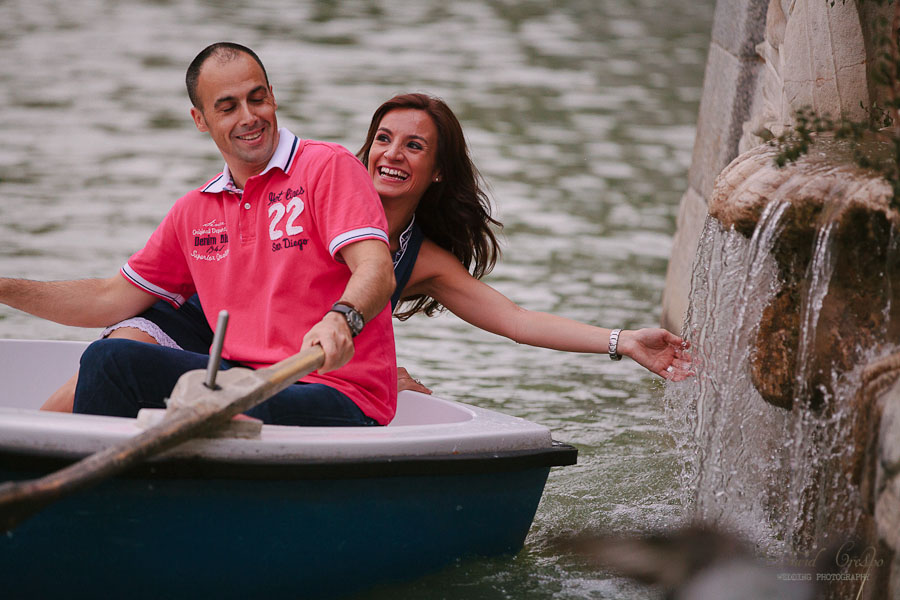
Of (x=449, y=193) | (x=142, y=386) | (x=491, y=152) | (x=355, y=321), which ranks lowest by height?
(x=142, y=386)

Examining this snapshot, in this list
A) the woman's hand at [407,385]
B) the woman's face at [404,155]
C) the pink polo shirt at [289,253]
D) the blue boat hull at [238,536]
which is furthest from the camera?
the woman's hand at [407,385]

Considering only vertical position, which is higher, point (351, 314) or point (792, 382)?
point (351, 314)

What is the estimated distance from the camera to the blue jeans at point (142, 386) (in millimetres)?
2949

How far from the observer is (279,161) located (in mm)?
3266

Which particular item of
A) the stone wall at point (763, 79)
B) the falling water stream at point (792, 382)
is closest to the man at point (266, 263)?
the falling water stream at point (792, 382)

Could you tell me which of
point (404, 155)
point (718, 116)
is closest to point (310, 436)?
point (404, 155)

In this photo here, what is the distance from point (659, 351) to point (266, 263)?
118cm

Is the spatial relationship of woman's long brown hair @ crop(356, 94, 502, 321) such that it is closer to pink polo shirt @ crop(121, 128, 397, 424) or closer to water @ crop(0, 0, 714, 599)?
pink polo shirt @ crop(121, 128, 397, 424)

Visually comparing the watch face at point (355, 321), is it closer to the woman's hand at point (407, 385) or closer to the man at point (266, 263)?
the man at point (266, 263)

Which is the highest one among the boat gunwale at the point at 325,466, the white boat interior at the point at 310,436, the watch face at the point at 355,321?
the watch face at the point at 355,321

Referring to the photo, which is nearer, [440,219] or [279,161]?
[279,161]

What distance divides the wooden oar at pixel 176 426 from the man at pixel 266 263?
1.09 feet

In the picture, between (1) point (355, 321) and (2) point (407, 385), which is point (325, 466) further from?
(2) point (407, 385)

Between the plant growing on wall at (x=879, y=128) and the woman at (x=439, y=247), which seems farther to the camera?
the woman at (x=439, y=247)
